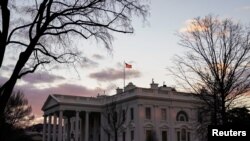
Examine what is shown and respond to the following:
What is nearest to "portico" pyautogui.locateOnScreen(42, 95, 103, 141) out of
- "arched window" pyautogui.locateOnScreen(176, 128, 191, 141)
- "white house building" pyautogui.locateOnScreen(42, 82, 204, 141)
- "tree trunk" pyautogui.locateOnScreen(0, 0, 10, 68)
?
"white house building" pyautogui.locateOnScreen(42, 82, 204, 141)

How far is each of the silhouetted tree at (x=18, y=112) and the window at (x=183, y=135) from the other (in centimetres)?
2832

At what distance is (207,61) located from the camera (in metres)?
30.2

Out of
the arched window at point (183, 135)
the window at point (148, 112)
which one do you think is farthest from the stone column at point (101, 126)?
the arched window at point (183, 135)

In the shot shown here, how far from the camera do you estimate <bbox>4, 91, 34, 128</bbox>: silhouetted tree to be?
6983 centimetres

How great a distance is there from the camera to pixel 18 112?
7362 cm

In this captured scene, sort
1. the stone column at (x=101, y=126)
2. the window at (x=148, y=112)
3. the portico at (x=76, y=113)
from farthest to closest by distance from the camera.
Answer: the stone column at (x=101, y=126) → the portico at (x=76, y=113) → the window at (x=148, y=112)

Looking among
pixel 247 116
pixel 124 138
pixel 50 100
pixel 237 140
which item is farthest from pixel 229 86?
pixel 50 100

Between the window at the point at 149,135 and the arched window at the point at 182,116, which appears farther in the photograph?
the arched window at the point at 182,116

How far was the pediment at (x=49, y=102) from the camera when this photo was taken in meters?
80.1

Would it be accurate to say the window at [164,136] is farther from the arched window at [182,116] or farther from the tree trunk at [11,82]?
the tree trunk at [11,82]

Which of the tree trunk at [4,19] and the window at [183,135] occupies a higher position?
the tree trunk at [4,19]

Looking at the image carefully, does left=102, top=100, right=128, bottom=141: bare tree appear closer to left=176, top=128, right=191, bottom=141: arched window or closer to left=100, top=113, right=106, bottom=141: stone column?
left=100, top=113, right=106, bottom=141: stone column

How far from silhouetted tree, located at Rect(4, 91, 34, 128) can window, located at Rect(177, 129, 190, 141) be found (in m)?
28.3

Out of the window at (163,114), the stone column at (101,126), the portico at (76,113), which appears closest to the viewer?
the window at (163,114)
